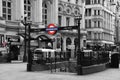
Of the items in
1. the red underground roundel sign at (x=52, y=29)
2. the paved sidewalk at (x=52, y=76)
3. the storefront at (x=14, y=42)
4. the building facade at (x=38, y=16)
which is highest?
the building facade at (x=38, y=16)

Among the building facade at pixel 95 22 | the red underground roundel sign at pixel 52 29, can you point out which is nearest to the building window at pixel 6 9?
the red underground roundel sign at pixel 52 29

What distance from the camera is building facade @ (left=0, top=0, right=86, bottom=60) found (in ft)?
152

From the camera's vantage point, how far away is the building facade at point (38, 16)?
152ft

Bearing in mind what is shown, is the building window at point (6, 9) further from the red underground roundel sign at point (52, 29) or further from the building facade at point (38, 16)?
the red underground roundel sign at point (52, 29)

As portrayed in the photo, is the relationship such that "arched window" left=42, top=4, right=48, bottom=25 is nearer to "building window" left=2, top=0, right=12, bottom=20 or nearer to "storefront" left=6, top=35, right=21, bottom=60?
"building window" left=2, top=0, right=12, bottom=20

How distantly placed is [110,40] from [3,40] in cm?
5773

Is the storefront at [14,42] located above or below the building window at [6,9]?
below

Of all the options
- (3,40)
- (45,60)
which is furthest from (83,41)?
(45,60)

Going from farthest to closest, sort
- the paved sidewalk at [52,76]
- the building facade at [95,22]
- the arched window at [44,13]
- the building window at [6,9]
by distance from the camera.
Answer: the building facade at [95,22] < the arched window at [44,13] < the building window at [6,9] < the paved sidewalk at [52,76]

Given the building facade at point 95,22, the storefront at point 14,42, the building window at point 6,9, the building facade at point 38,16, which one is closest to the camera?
the storefront at point 14,42

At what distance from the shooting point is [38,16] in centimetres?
5125

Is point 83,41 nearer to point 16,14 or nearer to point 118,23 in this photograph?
point 16,14

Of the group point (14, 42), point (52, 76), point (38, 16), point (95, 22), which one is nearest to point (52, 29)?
point (52, 76)

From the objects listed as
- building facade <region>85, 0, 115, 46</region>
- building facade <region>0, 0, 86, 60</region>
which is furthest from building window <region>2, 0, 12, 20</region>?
building facade <region>85, 0, 115, 46</region>
